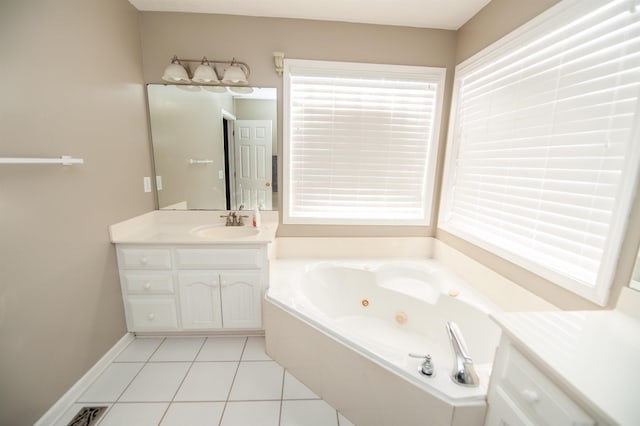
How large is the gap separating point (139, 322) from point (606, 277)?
2648mm

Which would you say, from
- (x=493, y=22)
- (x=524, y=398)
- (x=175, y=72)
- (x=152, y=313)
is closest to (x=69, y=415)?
(x=152, y=313)

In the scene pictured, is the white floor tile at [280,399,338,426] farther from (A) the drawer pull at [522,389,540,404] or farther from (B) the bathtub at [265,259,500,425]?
(A) the drawer pull at [522,389,540,404]

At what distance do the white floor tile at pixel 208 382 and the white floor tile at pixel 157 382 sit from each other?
0.17ft

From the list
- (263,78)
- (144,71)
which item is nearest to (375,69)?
(263,78)

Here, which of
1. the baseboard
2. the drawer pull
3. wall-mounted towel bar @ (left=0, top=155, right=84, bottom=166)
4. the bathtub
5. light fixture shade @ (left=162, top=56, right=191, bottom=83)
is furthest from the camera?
light fixture shade @ (left=162, top=56, right=191, bottom=83)

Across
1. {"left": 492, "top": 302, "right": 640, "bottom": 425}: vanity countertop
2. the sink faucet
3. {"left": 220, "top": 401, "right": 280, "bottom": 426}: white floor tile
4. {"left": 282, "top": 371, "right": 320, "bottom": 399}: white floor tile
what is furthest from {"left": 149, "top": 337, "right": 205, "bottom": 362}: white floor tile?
{"left": 492, "top": 302, "right": 640, "bottom": 425}: vanity countertop

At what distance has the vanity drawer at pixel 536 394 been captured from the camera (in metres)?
0.65

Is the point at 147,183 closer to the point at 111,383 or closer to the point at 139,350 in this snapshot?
the point at 139,350

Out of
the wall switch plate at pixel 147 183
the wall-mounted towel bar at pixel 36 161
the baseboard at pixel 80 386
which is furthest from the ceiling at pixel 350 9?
the baseboard at pixel 80 386

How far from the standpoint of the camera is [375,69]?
2.03m

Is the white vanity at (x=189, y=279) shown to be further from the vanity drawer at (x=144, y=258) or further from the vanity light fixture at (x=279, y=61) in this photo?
the vanity light fixture at (x=279, y=61)

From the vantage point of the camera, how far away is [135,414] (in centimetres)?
132

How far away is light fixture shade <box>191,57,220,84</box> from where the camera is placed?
6.12 ft

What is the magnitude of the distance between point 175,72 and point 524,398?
102 inches
